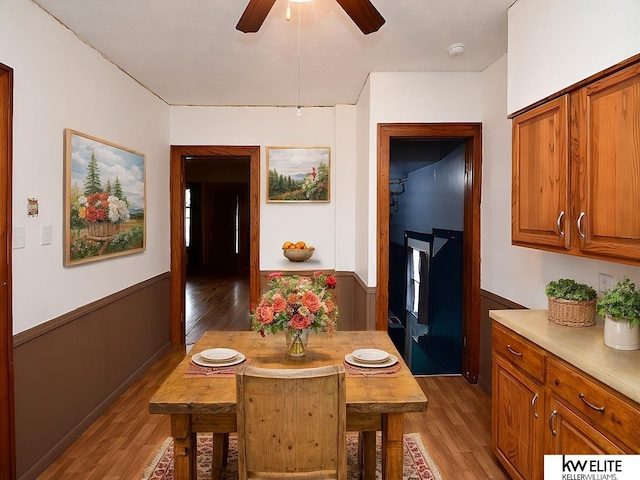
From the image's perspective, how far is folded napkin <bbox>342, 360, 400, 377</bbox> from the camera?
1874 millimetres

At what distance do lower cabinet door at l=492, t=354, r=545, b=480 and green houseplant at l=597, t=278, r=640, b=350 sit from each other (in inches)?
15.5

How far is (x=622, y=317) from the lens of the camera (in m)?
1.73

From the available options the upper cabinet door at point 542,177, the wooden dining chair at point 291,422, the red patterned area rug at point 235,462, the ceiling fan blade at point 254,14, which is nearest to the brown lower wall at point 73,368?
the red patterned area rug at point 235,462

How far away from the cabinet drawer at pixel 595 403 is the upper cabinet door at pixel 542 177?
1.89ft

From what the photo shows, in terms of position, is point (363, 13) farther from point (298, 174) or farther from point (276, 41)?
point (298, 174)

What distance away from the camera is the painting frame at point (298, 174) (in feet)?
15.4

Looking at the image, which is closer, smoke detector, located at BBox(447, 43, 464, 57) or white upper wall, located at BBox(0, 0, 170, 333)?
white upper wall, located at BBox(0, 0, 170, 333)

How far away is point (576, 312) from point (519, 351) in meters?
0.32

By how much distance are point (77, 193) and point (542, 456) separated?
3001mm

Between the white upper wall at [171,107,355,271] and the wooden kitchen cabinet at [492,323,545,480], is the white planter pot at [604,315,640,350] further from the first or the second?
the white upper wall at [171,107,355,271]

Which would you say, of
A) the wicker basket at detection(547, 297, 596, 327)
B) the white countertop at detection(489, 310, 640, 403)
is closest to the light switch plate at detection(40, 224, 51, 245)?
the white countertop at detection(489, 310, 640, 403)

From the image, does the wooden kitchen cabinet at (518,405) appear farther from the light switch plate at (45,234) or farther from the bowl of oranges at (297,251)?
the light switch plate at (45,234)

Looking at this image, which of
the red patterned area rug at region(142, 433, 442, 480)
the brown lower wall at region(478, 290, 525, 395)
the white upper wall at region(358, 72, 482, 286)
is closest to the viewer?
the red patterned area rug at region(142, 433, 442, 480)

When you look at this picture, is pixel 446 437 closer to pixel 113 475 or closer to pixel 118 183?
pixel 113 475
